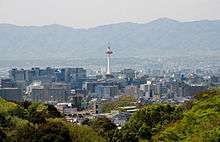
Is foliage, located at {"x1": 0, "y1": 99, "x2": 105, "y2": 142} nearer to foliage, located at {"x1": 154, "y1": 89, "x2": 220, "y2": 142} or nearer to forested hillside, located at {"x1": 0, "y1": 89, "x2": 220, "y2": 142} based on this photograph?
forested hillside, located at {"x1": 0, "y1": 89, "x2": 220, "y2": 142}

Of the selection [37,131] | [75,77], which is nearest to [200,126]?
[37,131]

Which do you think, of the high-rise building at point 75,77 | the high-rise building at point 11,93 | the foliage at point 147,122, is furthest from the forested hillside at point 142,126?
the high-rise building at point 75,77

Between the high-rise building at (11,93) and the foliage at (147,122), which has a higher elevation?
the foliage at (147,122)

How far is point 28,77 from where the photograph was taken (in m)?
129

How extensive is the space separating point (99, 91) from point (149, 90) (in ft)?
27.6

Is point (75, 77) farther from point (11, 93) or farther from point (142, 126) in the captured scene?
point (142, 126)

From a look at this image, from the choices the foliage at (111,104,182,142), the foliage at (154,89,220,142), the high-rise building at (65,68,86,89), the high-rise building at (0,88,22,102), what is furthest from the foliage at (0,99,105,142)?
the high-rise building at (65,68,86,89)

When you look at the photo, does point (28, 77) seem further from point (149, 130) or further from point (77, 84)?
point (149, 130)

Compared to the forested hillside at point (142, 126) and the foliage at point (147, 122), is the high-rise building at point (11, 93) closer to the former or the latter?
the forested hillside at point (142, 126)

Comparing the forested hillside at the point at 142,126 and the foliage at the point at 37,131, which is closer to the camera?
the forested hillside at the point at 142,126

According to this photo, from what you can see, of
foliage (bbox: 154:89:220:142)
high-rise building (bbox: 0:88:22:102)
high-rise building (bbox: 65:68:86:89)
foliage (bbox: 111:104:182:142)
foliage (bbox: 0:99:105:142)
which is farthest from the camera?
high-rise building (bbox: 65:68:86:89)

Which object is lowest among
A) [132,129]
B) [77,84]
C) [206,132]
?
[77,84]

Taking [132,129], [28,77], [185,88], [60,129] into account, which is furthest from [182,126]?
[28,77]

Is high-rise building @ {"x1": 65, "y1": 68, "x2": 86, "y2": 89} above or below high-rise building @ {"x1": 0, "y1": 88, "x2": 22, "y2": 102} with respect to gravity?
below
